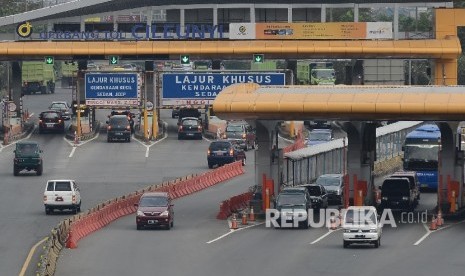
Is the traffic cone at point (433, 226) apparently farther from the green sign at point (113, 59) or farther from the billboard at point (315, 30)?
the green sign at point (113, 59)

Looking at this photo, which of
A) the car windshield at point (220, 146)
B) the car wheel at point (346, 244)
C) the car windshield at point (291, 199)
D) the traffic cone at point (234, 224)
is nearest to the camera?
the car wheel at point (346, 244)

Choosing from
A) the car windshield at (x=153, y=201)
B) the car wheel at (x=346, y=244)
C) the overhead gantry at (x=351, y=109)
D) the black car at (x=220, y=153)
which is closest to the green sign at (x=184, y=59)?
the black car at (x=220, y=153)

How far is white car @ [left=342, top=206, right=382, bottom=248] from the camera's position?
2478 inches

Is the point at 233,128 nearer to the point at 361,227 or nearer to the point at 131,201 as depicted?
the point at 131,201

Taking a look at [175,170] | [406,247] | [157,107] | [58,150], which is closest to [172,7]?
[157,107]

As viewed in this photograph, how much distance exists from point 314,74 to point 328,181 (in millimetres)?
65242

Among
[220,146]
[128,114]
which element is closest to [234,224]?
[220,146]

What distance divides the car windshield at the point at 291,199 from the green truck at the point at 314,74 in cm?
7155

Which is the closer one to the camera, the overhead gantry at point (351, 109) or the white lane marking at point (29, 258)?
the white lane marking at point (29, 258)

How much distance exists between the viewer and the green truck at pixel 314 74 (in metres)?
145

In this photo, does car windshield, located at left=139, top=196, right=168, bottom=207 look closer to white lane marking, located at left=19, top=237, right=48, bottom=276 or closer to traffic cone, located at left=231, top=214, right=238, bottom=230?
traffic cone, located at left=231, top=214, right=238, bottom=230

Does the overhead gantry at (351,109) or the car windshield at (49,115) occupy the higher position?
the overhead gantry at (351,109)

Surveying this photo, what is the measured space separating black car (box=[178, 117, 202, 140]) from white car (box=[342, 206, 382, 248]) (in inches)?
2051

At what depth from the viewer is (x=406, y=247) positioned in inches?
2496
